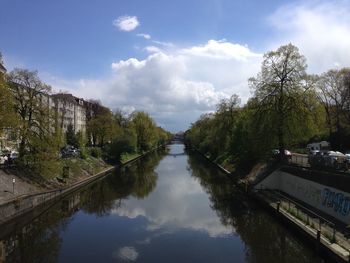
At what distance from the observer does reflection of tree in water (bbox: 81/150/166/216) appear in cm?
4316

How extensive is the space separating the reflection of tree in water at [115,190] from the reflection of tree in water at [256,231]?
10229 mm

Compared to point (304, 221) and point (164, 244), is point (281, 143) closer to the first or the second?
point (304, 221)

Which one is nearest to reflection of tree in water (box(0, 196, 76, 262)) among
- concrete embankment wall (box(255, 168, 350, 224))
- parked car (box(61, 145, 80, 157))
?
concrete embankment wall (box(255, 168, 350, 224))

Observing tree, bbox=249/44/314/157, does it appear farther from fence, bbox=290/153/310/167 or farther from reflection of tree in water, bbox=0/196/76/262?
reflection of tree in water, bbox=0/196/76/262

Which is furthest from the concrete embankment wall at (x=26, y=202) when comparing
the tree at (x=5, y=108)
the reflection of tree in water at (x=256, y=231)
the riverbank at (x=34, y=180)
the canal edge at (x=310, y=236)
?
the canal edge at (x=310, y=236)

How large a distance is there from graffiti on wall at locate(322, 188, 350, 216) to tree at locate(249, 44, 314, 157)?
14.4 m

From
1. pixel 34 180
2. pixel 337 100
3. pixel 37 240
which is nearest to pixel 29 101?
pixel 34 180

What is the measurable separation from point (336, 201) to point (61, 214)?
23782 millimetres

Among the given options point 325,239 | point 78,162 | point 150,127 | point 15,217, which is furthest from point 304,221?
point 150,127

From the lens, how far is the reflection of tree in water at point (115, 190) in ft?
142

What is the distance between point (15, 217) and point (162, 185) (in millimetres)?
28111

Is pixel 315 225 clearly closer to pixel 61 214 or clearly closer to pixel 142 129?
pixel 61 214

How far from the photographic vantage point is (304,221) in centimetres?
2806

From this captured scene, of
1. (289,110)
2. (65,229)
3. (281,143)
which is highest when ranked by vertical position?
(289,110)
